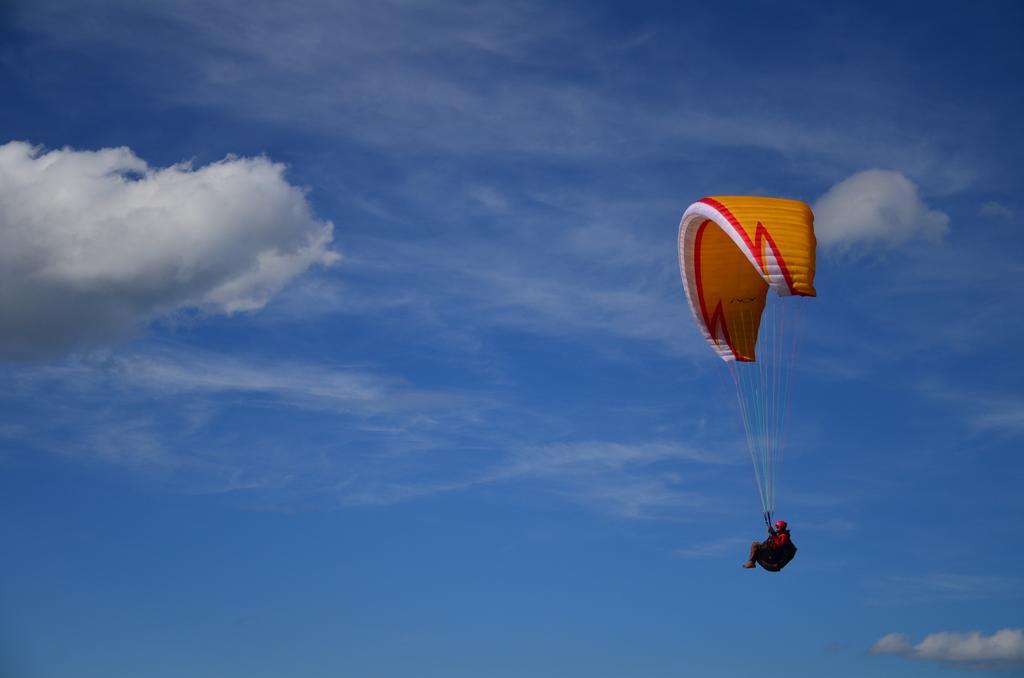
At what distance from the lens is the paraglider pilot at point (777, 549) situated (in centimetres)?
4969

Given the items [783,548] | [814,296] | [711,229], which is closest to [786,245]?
[814,296]

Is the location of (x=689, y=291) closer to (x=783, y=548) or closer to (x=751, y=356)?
(x=751, y=356)

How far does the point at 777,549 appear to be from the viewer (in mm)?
49688

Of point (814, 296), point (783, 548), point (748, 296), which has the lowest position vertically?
point (783, 548)

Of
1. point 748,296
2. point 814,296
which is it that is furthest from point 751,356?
point 814,296

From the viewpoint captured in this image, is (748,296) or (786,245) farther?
(748,296)

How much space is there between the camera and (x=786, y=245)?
4916cm

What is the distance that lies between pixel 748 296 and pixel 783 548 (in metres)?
11.0

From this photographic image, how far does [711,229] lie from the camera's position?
5475 centimetres

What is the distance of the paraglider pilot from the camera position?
163 ft

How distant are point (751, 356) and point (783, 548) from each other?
373 inches

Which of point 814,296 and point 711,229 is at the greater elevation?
point 711,229

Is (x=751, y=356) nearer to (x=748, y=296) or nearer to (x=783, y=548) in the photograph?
(x=748, y=296)

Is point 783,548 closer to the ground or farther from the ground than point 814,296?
closer to the ground
